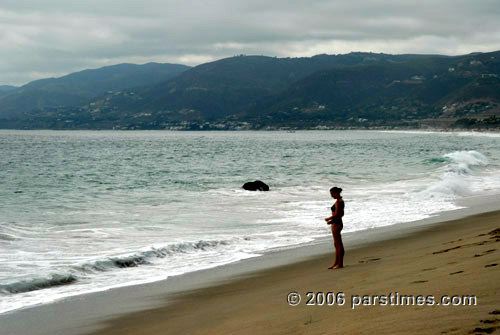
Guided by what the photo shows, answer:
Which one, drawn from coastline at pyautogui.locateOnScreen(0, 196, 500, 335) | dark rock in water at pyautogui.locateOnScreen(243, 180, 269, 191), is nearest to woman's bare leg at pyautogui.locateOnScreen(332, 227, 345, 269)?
coastline at pyautogui.locateOnScreen(0, 196, 500, 335)

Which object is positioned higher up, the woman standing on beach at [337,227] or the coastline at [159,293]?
the woman standing on beach at [337,227]

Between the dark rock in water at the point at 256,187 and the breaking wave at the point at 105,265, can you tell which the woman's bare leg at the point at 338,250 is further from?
the dark rock in water at the point at 256,187

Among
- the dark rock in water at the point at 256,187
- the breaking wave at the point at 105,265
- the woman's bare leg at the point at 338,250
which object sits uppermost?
the woman's bare leg at the point at 338,250

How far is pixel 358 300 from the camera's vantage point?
23.5ft

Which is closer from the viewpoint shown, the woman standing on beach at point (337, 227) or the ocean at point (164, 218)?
Result: the woman standing on beach at point (337, 227)

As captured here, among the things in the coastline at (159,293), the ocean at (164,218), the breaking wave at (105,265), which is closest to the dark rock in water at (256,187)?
the ocean at (164,218)

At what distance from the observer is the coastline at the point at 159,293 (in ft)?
25.8

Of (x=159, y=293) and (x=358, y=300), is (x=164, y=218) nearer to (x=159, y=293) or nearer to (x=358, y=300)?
(x=159, y=293)

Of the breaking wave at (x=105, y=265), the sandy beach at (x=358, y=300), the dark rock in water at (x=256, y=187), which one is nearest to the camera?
the sandy beach at (x=358, y=300)

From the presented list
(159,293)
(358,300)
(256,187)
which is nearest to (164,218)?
(256,187)

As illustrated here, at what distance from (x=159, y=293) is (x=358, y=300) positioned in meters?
3.92

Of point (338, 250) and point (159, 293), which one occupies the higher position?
point (338, 250)

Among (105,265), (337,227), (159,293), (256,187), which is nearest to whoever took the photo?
(159,293)

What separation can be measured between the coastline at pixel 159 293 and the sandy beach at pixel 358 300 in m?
0.09
